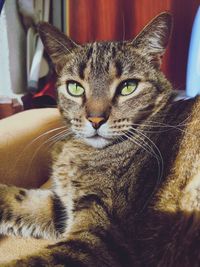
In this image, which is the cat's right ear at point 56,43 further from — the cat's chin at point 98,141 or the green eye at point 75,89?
the cat's chin at point 98,141

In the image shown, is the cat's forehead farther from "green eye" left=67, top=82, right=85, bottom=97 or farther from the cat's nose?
the cat's nose

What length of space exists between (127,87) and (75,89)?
0.15 m

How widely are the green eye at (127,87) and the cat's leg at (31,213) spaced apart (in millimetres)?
363

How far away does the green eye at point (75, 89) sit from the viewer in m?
1.08

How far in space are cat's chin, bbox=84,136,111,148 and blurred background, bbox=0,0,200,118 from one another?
0.97m

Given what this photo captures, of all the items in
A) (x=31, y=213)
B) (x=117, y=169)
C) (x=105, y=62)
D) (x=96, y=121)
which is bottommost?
(x=31, y=213)

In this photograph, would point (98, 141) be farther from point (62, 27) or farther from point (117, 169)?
point (62, 27)

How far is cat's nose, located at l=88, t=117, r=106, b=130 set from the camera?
3.18ft

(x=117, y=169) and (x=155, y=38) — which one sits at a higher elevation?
(x=155, y=38)

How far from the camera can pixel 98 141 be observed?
1024 millimetres

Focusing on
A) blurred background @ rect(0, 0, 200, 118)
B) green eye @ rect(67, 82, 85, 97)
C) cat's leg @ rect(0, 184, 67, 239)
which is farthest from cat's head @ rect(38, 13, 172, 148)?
blurred background @ rect(0, 0, 200, 118)

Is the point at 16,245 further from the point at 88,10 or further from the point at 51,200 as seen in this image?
the point at 88,10

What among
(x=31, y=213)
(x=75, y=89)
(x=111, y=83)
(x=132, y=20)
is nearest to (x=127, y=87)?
(x=111, y=83)

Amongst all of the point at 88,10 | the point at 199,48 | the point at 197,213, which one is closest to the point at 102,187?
the point at 197,213
